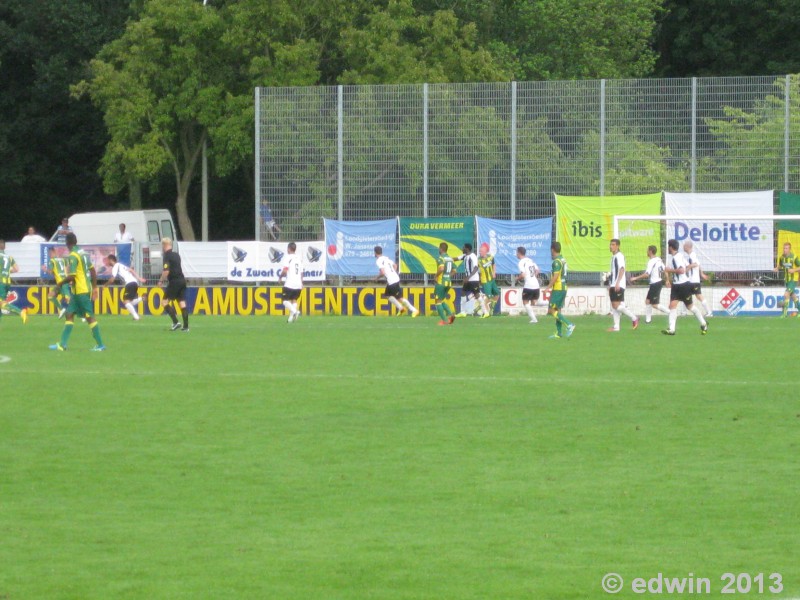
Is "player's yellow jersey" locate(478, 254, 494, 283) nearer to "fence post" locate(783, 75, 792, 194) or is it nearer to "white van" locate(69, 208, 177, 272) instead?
"fence post" locate(783, 75, 792, 194)

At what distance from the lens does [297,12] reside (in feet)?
163

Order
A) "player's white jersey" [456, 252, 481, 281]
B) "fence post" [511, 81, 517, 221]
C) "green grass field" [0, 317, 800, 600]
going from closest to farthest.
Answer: "green grass field" [0, 317, 800, 600]
"player's white jersey" [456, 252, 481, 281]
"fence post" [511, 81, 517, 221]

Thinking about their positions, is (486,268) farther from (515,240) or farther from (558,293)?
(558,293)

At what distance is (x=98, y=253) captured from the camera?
38.7 metres

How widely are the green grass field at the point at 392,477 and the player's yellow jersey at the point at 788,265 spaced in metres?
13.0

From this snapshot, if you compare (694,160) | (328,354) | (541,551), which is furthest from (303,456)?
(694,160)

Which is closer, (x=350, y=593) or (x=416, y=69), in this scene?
(x=350, y=593)

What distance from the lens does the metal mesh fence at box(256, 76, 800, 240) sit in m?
34.6

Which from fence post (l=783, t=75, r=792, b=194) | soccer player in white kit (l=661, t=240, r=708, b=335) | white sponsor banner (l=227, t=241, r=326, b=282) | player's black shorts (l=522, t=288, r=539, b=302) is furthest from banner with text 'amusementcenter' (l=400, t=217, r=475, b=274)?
soccer player in white kit (l=661, t=240, r=708, b=335)

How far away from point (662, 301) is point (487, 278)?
4.69 meters

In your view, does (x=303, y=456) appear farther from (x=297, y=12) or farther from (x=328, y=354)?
(x=297, y=12)

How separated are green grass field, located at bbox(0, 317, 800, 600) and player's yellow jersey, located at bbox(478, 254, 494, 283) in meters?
13.2

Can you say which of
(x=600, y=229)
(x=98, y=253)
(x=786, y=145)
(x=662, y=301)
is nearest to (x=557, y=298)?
(x=600, y=229)

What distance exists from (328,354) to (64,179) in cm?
3808
